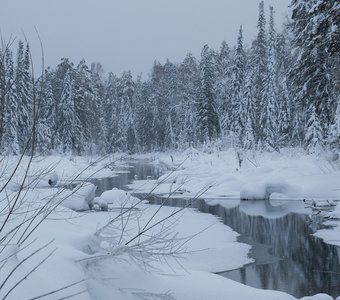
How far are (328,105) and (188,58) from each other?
45994mm

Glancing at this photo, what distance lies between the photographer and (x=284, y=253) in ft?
33.8

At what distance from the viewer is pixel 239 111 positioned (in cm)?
4562

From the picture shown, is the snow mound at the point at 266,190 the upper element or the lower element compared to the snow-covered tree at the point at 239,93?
lower

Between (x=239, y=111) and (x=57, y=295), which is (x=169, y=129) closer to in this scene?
(x=239, y=111)

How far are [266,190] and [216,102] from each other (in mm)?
34489

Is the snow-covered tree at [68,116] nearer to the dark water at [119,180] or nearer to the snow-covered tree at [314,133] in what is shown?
the dark water at [119,180]

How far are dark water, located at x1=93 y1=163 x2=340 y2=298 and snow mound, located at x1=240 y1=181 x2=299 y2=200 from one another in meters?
2.93

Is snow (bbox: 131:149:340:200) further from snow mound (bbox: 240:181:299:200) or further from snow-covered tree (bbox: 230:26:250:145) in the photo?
snow-covered tree (bbox: 230:26:250:145)

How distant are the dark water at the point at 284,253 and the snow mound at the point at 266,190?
293 cm

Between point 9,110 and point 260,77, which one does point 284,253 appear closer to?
point 9,110

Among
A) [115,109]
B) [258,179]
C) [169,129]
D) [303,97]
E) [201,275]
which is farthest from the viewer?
[115,109]

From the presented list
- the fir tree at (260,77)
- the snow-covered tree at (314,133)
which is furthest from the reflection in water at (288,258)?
the fir tree at (260,77)

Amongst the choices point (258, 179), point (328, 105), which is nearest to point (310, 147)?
point (258, 179)

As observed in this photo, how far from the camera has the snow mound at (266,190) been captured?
1927 centimetres
